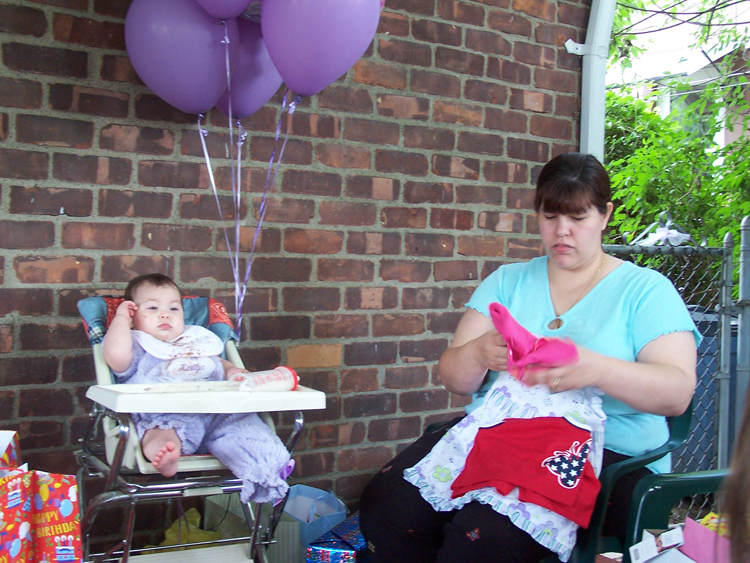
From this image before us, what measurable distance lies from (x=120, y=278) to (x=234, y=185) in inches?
19.2

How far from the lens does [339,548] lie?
6.61ft

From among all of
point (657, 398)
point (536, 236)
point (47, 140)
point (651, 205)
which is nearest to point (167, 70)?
point (47, 140)

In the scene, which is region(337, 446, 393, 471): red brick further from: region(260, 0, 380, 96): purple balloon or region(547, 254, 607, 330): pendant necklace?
region(260, 0, 380, 96): purple balloon

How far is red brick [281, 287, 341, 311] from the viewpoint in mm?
2416

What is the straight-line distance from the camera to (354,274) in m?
2.54

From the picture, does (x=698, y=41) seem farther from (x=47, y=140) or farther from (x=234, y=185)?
(x=47, y=140)

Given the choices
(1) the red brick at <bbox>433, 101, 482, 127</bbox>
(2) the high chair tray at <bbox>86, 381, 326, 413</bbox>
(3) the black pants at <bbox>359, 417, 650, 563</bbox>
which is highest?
(1) the red brick at <bbox>433, 101, 482, 127</bbox>

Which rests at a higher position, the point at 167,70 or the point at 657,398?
the point at 167,70

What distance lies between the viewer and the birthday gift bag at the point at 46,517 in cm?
139

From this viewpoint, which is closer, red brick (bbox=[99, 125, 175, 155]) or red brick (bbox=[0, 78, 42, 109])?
red brick (bbox=[0, 78, 42, 109])

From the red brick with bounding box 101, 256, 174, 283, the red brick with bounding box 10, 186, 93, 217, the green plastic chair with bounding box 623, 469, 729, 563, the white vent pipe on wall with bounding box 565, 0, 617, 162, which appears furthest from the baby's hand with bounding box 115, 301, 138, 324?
the white vent pipe on wall with bounding box 565, 0, 617, 162

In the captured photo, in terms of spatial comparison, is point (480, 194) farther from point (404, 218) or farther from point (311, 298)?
point (311, 298)

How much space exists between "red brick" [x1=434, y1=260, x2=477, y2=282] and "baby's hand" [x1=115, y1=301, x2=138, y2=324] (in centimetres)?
126

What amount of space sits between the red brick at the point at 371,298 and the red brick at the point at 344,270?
4 centimetres
